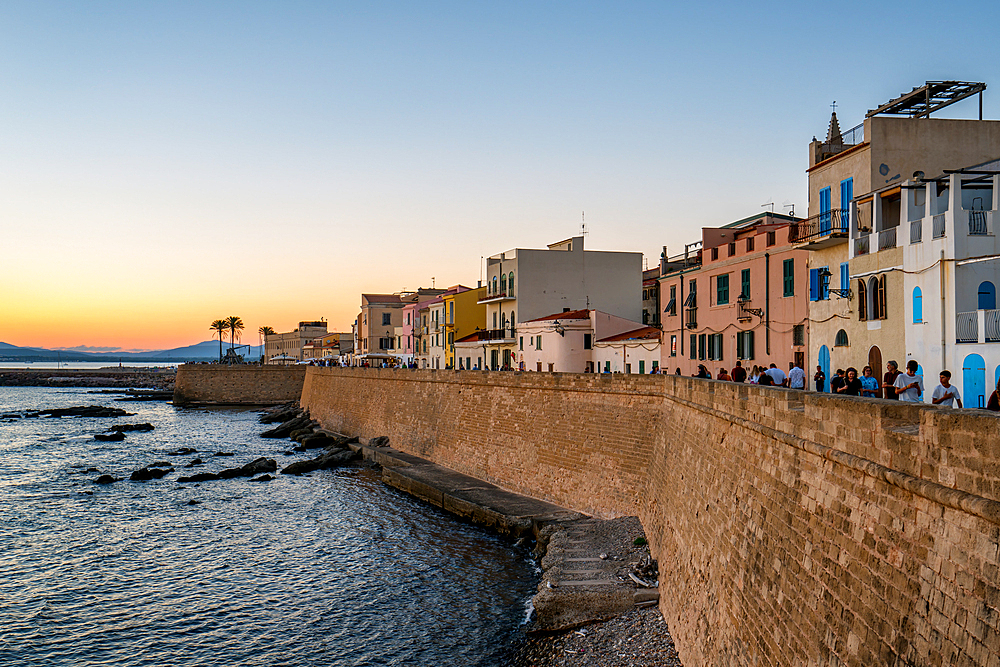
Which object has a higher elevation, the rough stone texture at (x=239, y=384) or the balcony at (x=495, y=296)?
the balcony at (x=495, y=296)

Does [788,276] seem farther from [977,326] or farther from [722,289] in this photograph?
[977,326]

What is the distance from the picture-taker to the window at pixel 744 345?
2928cm

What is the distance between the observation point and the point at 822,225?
24875 millimetres

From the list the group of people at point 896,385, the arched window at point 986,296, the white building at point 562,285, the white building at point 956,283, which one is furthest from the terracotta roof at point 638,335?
the arched window at point 986,296

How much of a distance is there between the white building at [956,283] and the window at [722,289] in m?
10.9

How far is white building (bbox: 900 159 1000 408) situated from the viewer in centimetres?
1752

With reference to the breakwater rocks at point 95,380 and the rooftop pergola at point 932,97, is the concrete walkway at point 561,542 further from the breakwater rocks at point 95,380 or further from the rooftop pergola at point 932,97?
the breakwater rocks at point 95,380

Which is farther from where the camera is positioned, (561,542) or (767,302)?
(767,302)

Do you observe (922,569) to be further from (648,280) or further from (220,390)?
(220,390)

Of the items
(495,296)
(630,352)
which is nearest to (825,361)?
(630,352)

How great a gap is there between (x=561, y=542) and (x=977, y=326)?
35.4 ft

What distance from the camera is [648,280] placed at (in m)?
51.8

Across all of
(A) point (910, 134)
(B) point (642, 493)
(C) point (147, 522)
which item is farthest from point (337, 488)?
(A) point (910, 134)

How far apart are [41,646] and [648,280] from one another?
138 feet
